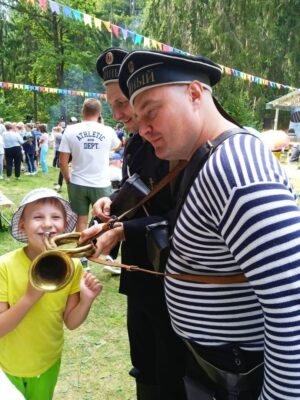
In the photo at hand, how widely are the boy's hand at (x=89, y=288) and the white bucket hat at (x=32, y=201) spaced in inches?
11.1

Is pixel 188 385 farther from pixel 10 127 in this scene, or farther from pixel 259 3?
pixel 259 3

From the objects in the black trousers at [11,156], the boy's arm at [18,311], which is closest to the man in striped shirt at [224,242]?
the boy's arm at [18,311]

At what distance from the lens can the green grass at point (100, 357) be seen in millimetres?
2719

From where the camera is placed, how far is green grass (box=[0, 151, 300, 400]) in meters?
2.72

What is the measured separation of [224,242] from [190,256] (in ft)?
0.52

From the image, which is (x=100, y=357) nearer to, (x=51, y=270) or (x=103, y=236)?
(x=103, y=236)

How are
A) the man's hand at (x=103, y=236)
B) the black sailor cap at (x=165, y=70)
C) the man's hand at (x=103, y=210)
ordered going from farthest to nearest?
the man's hand at (x=103, y=210), the man's hand at (x=103, y=236), the black sailor cap at (x=165, y=70)

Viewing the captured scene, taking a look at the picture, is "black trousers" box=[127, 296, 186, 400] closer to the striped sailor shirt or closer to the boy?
the boy

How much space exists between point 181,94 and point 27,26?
3085cm

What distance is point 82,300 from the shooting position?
175 centimetres

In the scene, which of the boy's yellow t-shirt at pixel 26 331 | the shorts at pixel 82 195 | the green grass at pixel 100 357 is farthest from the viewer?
the shorts at pixel 82 195

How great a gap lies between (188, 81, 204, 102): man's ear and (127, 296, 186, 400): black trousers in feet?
3.51

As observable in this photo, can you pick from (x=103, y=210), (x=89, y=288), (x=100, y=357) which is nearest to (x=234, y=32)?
(x=100, y=357)

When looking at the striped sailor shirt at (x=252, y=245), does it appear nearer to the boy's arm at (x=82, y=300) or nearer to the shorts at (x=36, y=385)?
the boy's arm at (x=82, y=300)
